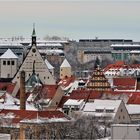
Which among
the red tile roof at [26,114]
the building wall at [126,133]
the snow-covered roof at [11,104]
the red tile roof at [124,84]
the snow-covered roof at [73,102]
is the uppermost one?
the building wall at [126,133]

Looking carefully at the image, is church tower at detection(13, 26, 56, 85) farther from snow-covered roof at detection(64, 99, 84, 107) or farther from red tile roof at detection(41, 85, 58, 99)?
snow-covered roof at detection(64, 99, 84, 107)

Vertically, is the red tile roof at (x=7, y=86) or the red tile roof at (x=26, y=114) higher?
the red tile roof at (x=26, y=114)

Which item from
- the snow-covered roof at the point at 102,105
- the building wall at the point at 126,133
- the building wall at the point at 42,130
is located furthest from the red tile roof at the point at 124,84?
the building wall at the point at 126,133

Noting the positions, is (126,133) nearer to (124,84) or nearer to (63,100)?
(63,100)

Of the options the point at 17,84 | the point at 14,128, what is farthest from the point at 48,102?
the point at 14,128

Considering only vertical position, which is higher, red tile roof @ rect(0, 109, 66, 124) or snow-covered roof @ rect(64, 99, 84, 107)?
red tile roof @ rect(0, 109, 66, 124)

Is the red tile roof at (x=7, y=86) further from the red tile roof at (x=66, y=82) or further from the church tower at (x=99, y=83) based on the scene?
the red tile roof at (x=66, y=82)

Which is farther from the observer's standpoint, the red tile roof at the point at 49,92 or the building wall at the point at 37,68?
the building wall at the point at 37,68

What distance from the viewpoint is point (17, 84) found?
85812 mm

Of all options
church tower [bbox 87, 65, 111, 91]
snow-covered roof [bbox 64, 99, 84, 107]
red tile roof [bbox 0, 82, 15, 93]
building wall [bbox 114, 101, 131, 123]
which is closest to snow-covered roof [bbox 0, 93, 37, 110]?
snow-covered roof [bbox 64, 99, 84, 107]

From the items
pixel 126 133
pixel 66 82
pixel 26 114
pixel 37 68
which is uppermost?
pixel 126 133

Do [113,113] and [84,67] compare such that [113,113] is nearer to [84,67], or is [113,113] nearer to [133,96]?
[133,96]

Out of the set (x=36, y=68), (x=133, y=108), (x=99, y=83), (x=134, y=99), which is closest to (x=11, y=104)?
(x=133, y=108)

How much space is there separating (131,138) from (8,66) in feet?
196
